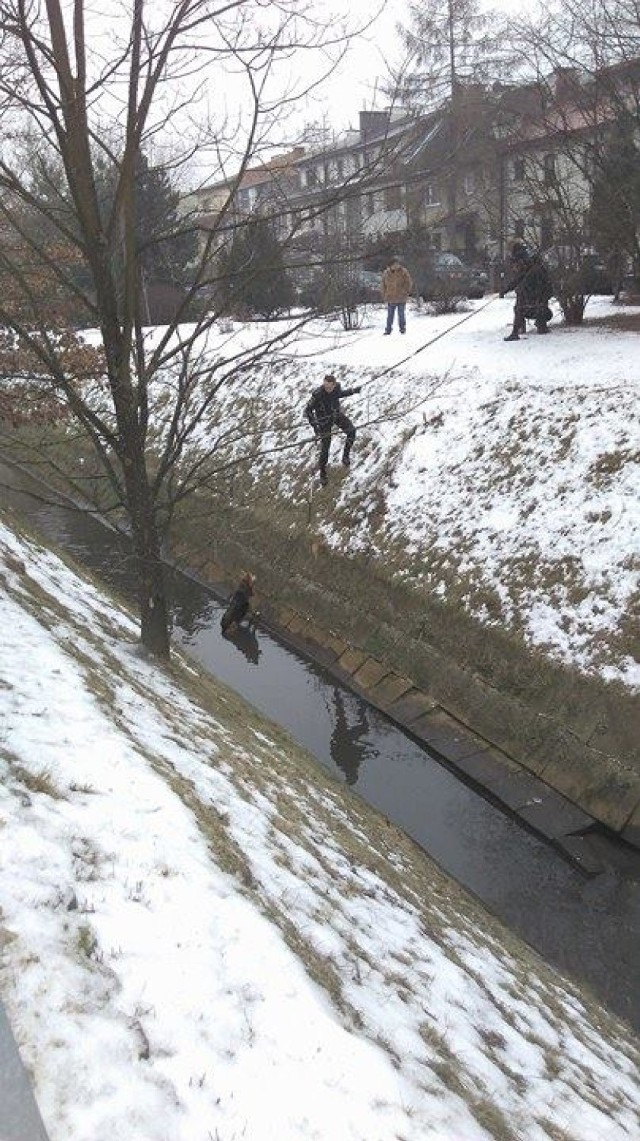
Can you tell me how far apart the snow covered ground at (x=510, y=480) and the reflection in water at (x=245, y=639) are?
7.05ft

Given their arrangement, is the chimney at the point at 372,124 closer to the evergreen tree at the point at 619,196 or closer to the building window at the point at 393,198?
the building window at the point at 393,198

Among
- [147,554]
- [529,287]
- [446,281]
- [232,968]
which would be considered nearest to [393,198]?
[147,554]

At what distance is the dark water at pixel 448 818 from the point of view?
21.7 feet

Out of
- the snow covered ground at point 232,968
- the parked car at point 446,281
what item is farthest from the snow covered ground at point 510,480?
the parked car at point 446,281

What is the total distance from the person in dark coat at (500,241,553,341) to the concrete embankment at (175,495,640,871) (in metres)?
6.88

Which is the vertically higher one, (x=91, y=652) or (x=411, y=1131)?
(x=91, y=652)

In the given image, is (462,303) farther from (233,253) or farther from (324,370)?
(233,253)

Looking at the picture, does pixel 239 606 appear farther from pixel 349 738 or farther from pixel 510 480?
pixel 510 480

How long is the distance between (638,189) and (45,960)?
52.5ft

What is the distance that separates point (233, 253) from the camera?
6094 millimetres

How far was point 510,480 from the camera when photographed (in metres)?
11.7

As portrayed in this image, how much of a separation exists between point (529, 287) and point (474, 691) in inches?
383

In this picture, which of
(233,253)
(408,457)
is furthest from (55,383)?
(408,457)

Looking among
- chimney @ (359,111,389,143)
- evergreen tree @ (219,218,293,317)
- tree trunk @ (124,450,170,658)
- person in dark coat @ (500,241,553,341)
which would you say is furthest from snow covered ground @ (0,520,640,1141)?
person in dark coat @ (500,241,553,341)
